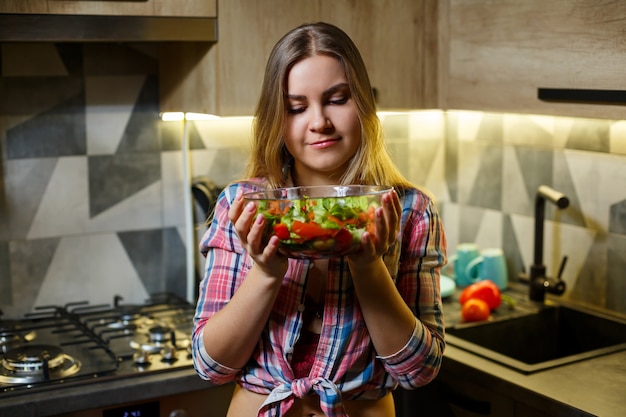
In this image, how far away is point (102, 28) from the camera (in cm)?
185

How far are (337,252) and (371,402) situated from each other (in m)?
0.40

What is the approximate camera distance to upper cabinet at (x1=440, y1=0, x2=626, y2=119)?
5.71ft

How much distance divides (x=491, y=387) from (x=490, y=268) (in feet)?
2.09

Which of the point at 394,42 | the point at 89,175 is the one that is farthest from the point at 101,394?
the point at 394,42

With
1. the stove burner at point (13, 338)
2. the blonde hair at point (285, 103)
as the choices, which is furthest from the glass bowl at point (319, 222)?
the stove burner at point (13, 338)

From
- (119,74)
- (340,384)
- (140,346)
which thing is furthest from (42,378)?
(119,74)

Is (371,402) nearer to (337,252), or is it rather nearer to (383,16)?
(337,252)

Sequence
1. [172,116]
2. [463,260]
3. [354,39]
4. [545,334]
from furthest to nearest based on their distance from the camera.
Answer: [463,260]
[172,116]
[545,334]
[354,39]

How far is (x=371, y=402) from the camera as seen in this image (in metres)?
1.52

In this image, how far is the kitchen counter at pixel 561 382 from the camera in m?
1.64

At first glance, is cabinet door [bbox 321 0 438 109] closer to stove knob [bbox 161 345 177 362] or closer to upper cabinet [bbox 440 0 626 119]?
upper cabinet [bbox 440 0 626 119]

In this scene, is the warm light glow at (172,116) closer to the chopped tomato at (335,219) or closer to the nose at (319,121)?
the nose at (319,121)

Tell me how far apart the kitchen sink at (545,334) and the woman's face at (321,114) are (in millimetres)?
767

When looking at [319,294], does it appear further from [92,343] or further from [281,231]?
[92,343]
